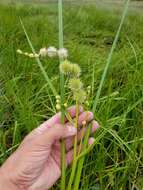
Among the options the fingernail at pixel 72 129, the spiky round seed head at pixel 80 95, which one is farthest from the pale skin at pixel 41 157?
the spiky round seed head at pixel 80 95

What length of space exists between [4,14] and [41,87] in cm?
124

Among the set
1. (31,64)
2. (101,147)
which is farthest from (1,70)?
(101,147)

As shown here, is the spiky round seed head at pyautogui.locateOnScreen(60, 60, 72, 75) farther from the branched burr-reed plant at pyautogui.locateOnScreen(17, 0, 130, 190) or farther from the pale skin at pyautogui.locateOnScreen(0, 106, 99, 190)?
the pale skin at pyautogui.locateOnScreen(0, 106, 99, 190)

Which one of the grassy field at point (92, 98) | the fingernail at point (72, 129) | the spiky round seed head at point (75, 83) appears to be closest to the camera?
the spiky round seed head at point (75, 83)

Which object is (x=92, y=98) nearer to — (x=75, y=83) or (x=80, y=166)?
(x=80, y=166)

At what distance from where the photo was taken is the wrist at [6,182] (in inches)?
57.3

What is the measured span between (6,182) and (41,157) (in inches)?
4.8

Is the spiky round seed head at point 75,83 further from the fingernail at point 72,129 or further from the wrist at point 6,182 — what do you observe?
the wrist at point 6,182

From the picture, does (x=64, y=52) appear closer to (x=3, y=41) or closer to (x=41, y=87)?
(x=41, y=87)

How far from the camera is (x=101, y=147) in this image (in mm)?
1811

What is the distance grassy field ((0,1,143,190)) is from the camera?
179 centimetres

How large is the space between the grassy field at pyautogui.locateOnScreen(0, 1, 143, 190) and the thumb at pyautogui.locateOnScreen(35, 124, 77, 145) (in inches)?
9.3

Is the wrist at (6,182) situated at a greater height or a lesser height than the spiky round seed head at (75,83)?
lesser

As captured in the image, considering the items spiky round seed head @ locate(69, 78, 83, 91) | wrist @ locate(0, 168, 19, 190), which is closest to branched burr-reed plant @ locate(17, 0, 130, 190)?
spiky round seed head @ locate(69, 78, 83, 91)
